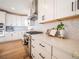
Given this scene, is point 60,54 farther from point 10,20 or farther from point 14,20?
point 14,20

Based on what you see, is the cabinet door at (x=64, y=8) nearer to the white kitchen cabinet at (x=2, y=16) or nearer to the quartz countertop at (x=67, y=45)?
the quartz countertop at (x=67, y=45)

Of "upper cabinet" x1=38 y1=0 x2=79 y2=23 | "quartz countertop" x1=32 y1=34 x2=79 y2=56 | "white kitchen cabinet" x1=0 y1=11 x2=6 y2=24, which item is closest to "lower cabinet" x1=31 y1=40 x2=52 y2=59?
"quartz countertop" x1=32 y1=34 x2=79 y2=56

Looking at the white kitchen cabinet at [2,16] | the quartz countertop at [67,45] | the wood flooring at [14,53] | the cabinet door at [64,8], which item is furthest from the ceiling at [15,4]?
the quartz countertop at [67,45]

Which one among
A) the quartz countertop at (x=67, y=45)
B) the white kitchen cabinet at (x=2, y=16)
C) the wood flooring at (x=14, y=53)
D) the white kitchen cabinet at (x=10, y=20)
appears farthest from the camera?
the white kitchen cabinet at (x=10, y=20)

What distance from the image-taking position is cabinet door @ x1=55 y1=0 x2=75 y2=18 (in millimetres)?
1087

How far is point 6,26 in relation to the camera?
5.28 m

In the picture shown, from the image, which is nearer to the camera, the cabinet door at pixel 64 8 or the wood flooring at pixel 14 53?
the cabinet door at pixel 64 8

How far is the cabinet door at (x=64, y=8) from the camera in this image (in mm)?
1087

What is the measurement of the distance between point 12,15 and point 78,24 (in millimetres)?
5284

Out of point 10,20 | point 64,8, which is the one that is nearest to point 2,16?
point 10,20

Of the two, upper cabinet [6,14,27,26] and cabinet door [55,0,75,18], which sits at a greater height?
upper cabinet [6,14,27,26]

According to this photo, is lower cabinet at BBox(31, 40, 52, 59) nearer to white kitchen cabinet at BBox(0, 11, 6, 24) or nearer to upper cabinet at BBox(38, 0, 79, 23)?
upper cabinet at BBox(38, 0, 79, 23)

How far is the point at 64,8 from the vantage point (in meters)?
1.24

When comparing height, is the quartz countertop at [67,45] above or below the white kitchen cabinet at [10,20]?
below
